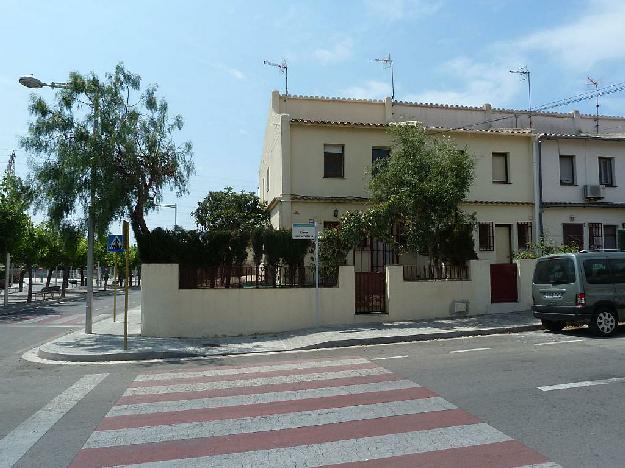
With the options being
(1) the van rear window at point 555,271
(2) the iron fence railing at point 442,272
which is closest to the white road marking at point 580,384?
(1) the van rear window at point 555,271

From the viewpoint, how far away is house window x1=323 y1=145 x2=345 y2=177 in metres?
19.3

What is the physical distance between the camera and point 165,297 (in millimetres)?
13734

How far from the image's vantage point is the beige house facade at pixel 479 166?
18953mm

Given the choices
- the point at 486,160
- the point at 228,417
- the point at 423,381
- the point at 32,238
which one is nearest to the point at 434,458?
the point at 228,417

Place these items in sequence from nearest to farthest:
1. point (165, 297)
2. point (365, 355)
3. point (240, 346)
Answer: point (365, 355)
point (240, 346)
point (165, 297)

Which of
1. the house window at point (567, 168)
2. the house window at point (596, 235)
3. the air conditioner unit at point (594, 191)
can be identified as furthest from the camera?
the house window at point (567, 168)

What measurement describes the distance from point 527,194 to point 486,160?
2.20 m

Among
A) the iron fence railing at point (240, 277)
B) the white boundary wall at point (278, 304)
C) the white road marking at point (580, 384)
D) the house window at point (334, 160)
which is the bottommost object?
the white road marking at point (580, 384)

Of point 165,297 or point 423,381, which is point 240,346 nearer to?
point 165,297

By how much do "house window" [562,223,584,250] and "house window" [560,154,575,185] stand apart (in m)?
1.86

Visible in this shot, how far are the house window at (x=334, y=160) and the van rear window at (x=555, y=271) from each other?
26.7 ft

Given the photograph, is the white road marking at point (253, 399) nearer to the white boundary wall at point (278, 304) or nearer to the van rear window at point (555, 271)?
the white boundary wall at point (278, 304)

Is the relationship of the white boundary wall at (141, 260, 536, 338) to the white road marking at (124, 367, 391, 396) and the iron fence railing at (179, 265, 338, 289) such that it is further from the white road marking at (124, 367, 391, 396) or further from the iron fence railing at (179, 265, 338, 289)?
the white road marking at (124, 367, 391, 396)

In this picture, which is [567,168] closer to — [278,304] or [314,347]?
[278,304]
